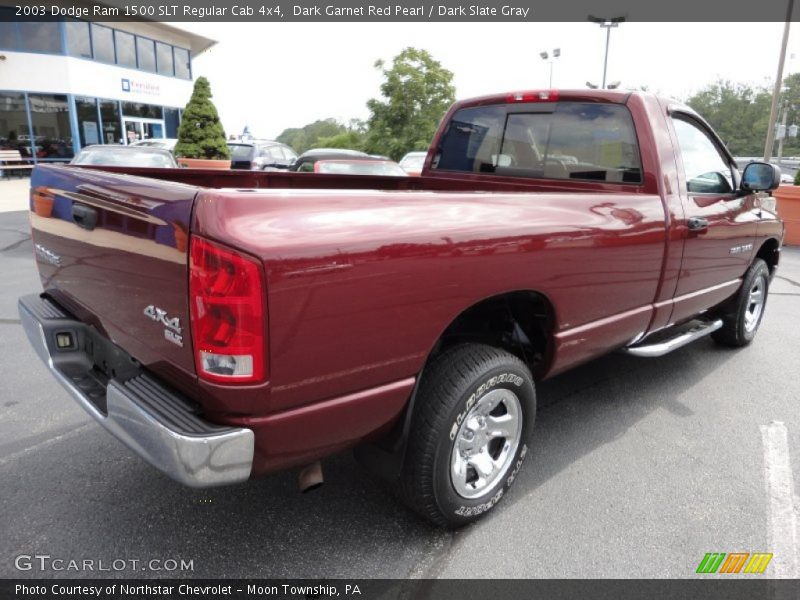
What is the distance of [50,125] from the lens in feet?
80.9

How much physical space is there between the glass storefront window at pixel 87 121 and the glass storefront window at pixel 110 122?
0.37 meters

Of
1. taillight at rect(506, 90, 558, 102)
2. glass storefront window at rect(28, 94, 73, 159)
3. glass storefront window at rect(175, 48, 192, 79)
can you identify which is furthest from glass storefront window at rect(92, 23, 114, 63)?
taillight at rect(506, 90, 558, 102)

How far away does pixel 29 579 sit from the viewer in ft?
7.41

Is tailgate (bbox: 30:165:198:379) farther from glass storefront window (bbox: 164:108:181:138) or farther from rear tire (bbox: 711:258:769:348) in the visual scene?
glass storefront window (bbox: 164:108:181:138)

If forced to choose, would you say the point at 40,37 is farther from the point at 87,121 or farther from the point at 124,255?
the point at 124,255

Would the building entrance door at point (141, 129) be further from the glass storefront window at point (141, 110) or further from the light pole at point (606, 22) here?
the light pole at point (606, 22)

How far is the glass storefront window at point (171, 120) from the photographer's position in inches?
1217

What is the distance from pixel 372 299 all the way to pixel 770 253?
470 centimetres

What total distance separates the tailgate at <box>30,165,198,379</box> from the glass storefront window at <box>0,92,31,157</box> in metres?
26.3

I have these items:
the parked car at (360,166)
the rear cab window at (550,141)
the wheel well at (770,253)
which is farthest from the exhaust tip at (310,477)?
the parked car at (360,166)

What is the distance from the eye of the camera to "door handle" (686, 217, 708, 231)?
347cm

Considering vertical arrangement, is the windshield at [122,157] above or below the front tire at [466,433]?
above

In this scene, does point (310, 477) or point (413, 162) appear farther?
point (413, 162)

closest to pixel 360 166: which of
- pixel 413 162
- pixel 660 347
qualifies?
pixel 413 162
